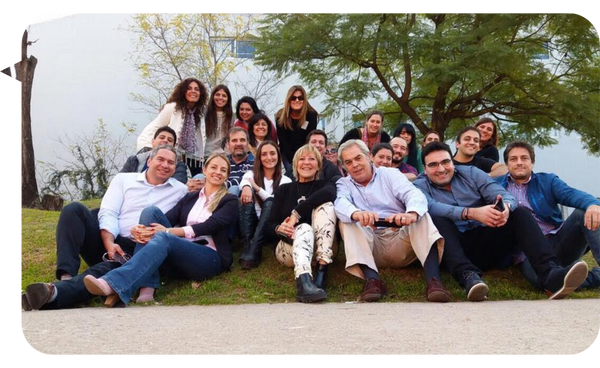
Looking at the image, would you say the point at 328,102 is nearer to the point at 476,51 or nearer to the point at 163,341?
the point at 476,51

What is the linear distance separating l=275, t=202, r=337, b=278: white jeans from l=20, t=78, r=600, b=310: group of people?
0.01 m

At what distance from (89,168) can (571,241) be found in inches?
580

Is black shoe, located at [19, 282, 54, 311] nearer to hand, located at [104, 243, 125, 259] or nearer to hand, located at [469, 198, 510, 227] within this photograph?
hand, located at [104, 243, 125, 259]

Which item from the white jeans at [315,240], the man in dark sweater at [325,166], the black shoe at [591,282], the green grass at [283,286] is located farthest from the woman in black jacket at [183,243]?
the black shoe at [591,282]

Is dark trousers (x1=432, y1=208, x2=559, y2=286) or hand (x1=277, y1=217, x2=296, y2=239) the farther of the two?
hand (x1=277, y1=217, x2=296, y2=239)

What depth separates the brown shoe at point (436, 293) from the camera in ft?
14.9

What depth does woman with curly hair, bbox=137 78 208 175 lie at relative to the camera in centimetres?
719

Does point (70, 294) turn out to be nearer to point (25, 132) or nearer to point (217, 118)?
point (217, 118)

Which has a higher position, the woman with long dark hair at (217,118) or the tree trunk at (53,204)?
the woman with long dark hair at (217,118)

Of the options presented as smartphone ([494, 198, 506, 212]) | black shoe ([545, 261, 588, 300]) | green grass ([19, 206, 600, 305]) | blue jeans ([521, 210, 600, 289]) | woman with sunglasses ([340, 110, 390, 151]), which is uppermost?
woman with sunglasses ([340, 110, 390, 151])

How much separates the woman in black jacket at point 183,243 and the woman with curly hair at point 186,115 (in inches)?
72.4

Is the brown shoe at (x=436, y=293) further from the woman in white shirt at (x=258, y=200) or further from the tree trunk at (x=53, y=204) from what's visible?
the tree trunk at (x=53, y=204)

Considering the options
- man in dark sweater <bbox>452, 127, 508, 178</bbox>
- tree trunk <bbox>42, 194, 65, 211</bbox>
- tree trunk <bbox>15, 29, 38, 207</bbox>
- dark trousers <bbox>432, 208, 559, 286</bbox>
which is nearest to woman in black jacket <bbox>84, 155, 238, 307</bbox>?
dark trousers <bbox>432, 208, 559, 286</bbox>

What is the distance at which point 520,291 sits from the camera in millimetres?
4992
